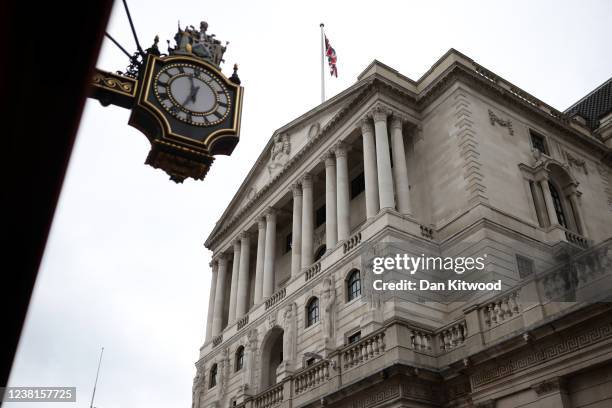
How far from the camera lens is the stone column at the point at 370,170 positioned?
31.2m

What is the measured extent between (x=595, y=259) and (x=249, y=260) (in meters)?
29.7

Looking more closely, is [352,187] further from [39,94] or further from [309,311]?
[39,94]

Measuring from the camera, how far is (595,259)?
681 inches

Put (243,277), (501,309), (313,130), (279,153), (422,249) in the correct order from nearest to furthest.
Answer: (501,309) < (422,249) < (313,130) < (243,277) < (279,153)

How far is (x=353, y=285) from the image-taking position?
29.6 metres

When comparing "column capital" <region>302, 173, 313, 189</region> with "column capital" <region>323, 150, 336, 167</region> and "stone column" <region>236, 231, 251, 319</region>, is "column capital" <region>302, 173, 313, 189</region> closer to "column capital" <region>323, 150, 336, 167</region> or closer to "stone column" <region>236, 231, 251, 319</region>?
"column capital" <region>323, 150, 336, 167</region>

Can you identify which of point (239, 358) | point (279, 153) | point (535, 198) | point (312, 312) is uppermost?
point (279, 153)

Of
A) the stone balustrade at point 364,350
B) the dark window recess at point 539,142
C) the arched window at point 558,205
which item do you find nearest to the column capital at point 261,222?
the dark window recess at point 539,142

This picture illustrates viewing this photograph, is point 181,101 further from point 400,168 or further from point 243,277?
point 243,277

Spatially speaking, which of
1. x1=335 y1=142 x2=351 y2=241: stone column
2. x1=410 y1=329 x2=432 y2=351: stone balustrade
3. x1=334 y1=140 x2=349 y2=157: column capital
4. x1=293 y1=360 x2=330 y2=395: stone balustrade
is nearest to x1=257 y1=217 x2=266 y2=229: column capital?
x1=335 y1=142 x2=351 y2=241: stone column

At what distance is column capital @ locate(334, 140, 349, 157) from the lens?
3555 cm

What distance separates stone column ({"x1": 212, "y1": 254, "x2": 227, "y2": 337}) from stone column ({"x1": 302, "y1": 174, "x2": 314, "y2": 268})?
35.9 feet

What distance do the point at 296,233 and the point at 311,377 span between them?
1355 cm

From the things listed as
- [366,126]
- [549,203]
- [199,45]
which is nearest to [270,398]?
[366,126]
